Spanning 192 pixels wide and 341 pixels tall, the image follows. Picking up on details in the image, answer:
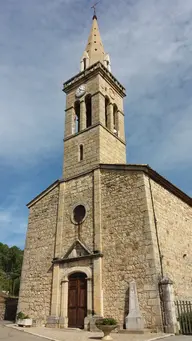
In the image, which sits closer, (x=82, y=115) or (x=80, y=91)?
(x=82, y=115)

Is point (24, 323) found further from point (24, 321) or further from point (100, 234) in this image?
point (100, 234)

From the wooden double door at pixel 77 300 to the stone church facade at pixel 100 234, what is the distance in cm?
4

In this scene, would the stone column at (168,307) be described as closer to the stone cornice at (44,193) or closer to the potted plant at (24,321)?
the potted plant at (24,321)

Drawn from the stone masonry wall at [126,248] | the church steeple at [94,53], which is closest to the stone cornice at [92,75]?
the church steeple at [94,53]

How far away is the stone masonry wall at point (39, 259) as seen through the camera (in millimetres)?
13578

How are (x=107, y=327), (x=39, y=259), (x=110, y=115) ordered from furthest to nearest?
(x=110, y=115), (x=39, y=259), (x=107, y=327)

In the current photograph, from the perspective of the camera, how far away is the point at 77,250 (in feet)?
43.6

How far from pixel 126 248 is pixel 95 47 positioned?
15675 millimetres

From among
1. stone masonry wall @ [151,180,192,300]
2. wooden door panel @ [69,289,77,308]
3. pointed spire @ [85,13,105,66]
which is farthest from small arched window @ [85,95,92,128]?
wooden door panel @ [69,289,77,308]

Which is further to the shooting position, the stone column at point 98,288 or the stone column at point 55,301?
the stone column at point 55,301

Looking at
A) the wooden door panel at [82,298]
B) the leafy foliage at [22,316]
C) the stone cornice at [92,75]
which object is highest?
the stone cornice at [92,75]

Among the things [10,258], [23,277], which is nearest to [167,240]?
[23,277]

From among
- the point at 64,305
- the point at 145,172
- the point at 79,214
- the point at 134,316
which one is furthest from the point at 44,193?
the point at 134,316

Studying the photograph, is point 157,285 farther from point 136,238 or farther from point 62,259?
point 62,259
